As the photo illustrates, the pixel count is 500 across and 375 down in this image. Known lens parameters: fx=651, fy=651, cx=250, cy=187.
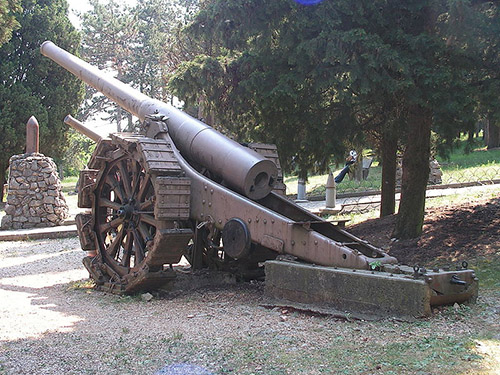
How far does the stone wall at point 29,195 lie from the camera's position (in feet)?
56.3

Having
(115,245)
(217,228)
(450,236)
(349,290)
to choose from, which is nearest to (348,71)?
(217,228)

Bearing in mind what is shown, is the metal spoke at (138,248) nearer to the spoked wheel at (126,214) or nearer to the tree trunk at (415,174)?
the spoked wheel at (126,214)

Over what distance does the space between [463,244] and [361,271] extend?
3752 millimetres

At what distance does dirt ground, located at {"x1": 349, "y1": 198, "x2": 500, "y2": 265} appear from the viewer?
29.3 feet

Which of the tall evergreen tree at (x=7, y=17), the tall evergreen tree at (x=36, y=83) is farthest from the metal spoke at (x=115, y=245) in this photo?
the tall evergreen tree at (x=36, y=83)

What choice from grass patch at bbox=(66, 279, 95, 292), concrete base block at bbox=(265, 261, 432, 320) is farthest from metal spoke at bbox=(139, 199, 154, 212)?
concrete base block at bbox=(265, 261, 432, 320)

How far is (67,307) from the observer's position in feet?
24.1

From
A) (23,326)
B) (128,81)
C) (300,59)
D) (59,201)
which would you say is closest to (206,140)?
(300,59)

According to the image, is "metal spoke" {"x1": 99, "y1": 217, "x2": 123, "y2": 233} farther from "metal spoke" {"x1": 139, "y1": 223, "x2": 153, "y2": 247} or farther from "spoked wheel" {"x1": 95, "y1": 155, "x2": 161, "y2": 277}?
"metal spoke" {"x1": 139, "y1": 223, "x2": 153, "y2": 247}

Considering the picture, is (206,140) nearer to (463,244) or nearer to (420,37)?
(420,37)

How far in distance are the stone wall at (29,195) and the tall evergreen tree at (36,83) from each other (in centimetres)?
882

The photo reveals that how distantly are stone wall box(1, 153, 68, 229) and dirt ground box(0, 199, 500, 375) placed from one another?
29.8 ft

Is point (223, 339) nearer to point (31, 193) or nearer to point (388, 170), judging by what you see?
point (388, 170)

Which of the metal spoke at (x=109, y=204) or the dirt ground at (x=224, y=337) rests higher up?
the metal spoke at (x=109, y=204)
